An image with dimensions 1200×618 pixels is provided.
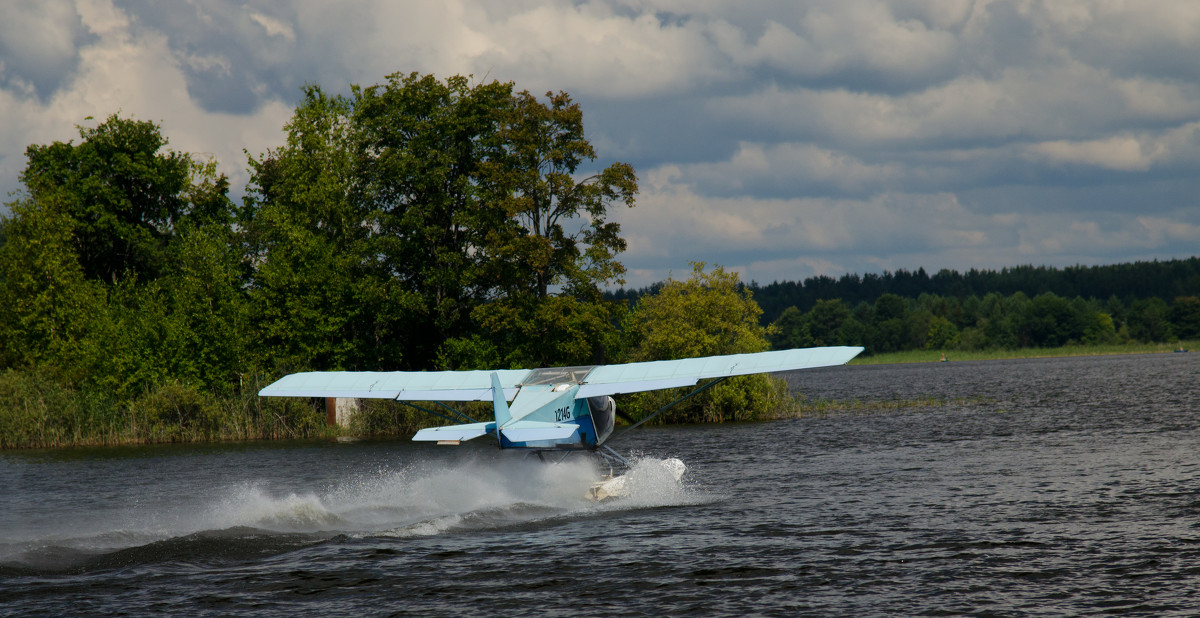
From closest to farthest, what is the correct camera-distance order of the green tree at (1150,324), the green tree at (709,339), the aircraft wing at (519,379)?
1. the aircraft wing at (519,379)
2. the green tree at (709,339)
3. the green tree at (1150,324)

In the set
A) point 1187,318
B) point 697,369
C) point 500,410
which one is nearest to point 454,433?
point 500,410

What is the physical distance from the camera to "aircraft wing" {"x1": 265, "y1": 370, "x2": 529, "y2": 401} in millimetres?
17938

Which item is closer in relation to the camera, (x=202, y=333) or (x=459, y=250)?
(x=202, y=333)

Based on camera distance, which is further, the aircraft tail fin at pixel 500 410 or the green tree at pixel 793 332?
the green tree at pixel 793 332

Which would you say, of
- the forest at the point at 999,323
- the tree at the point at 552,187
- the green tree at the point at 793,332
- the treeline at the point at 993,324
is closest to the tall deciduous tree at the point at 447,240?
the tree at the point at 552,187

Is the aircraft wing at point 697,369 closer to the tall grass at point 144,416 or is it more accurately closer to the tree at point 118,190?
the tall grass at point 144,416

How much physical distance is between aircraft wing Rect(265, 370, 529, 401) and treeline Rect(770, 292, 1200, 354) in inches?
5015

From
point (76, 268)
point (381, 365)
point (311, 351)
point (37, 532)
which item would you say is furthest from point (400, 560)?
point (76, 268)

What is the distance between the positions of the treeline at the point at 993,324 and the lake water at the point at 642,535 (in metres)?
126

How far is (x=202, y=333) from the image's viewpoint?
35219mm

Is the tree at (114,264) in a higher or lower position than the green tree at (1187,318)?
higher

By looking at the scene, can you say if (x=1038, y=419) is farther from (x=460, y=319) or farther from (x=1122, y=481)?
(x=460, y=319)

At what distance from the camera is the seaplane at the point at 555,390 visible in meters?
14.7

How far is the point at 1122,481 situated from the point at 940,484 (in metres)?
3.20
